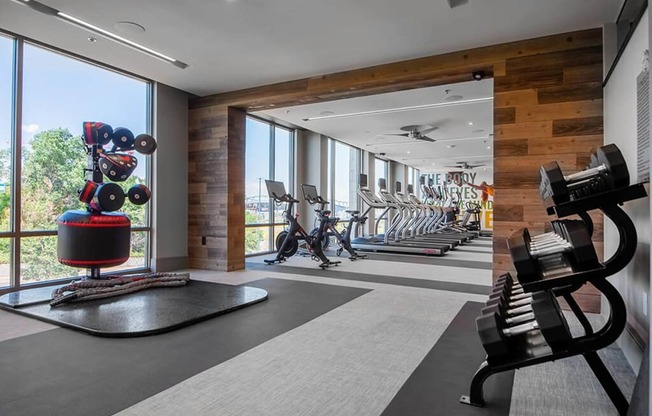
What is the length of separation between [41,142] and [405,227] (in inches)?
317

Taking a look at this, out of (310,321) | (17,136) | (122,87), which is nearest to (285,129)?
(122,87)

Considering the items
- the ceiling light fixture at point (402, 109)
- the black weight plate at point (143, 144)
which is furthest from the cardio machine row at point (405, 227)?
the black weight plate at point (143, 144)

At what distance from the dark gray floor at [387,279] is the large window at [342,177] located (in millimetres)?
4445

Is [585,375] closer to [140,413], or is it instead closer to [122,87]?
[140,413]

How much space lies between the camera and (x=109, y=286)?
4340 millimetres

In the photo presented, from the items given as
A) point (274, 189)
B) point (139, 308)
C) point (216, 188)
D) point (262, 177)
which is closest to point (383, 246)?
point (262, 177)

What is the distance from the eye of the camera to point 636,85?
8.55 feet

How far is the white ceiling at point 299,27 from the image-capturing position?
3654 mm

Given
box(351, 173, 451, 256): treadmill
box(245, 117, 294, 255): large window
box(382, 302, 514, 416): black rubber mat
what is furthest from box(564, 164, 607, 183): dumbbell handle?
box(245, 117, 294, 255): large window

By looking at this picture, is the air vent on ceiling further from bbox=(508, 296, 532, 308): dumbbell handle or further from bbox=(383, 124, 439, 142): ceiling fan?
A: bbox=(383, 124, 439, 142): ceiling fan

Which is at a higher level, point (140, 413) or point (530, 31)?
point (530, 31)

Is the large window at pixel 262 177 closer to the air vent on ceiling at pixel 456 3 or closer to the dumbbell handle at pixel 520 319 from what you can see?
the air vent on ceiling at pixel 456 3

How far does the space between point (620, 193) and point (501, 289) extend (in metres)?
1.02

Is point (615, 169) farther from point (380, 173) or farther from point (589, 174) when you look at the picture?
point (380, 173)
